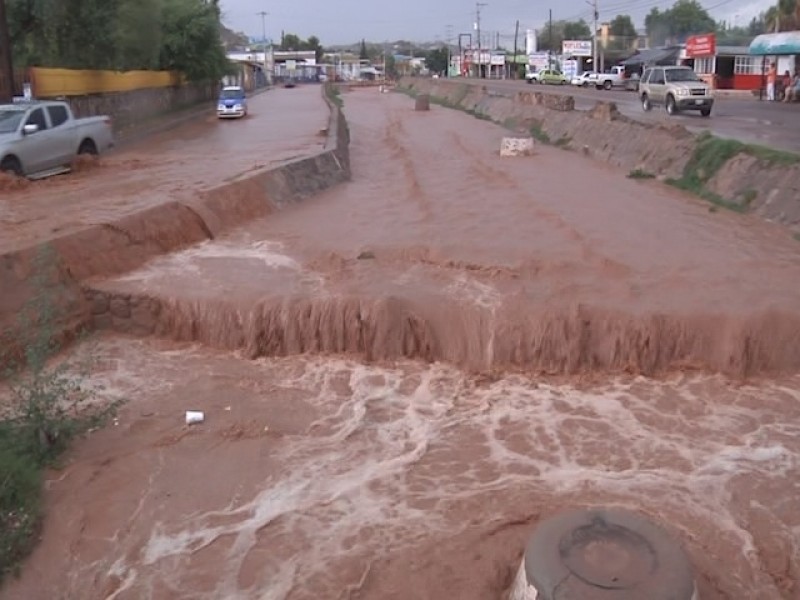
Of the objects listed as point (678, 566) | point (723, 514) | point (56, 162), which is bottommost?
point (723, 514)

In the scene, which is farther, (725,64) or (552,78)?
(552,78)

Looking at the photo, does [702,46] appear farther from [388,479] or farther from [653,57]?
[388,479]

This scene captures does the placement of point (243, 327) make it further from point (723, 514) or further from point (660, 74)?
point (660, 74)

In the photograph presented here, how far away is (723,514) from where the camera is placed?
7070 mm

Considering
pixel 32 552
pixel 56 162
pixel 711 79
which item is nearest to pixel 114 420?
pixel 32 552

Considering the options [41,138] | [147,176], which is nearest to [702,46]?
[147,176]

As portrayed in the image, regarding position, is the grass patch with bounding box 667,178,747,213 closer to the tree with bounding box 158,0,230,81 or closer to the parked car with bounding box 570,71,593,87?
the tree with bounding box 158,0,230,81

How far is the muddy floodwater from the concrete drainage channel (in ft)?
2.70

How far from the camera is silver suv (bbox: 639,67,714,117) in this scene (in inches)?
1206

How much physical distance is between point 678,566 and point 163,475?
471cm

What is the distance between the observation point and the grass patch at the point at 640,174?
21.0m

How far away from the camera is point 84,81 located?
2886 centimetres

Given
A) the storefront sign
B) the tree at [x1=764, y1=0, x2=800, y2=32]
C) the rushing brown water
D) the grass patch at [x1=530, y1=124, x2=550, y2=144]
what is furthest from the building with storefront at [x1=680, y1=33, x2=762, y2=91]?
the rushing brown water

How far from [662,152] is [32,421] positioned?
17.6 metres
